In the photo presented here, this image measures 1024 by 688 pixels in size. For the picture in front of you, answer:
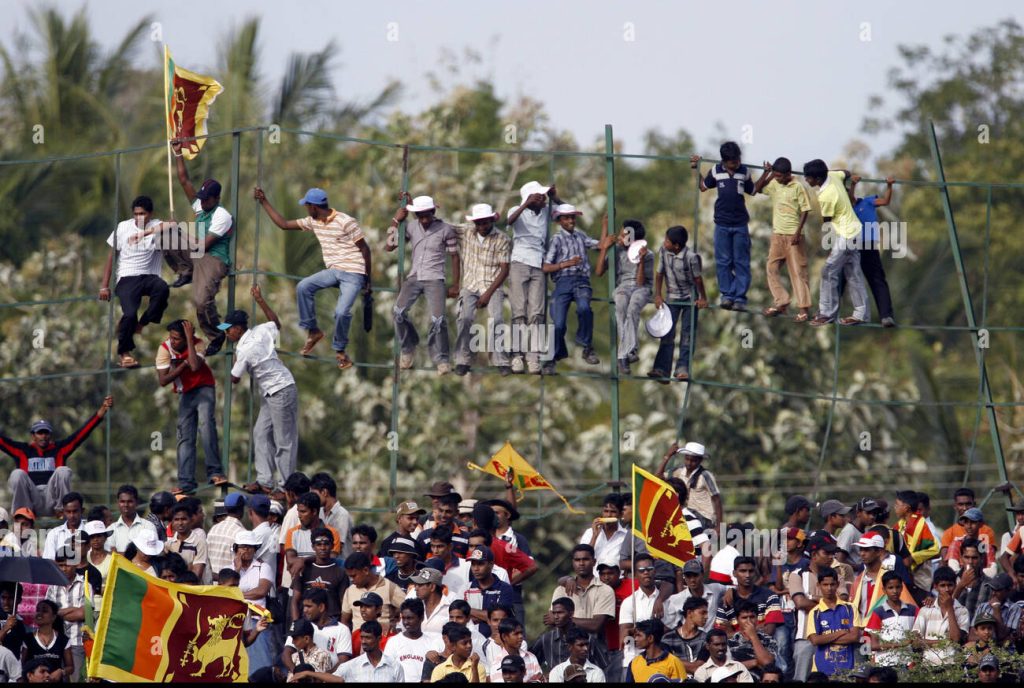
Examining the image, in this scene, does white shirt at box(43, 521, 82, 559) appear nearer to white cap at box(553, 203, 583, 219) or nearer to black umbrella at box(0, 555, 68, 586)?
black umbrella at box(0, 555, 68, 586)

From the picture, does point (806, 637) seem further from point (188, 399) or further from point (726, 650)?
point (188, 399)

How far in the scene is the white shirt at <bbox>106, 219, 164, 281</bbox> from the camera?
22125 millimetres

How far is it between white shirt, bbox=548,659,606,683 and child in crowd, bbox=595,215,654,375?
444 cm

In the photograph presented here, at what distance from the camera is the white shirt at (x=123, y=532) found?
19.8 m

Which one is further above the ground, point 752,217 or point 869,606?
point 752,217

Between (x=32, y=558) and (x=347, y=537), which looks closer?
(x=32, y=558)

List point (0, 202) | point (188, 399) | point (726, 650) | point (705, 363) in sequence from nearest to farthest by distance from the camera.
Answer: point (726, 650) → point (188, 399) → point (705, 363) → point (0, 202)

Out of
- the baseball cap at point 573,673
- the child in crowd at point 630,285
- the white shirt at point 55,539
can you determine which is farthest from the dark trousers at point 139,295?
the baseball cap at point 573,673

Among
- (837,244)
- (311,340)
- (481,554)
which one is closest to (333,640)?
(481,554)

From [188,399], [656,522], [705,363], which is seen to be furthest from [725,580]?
[705,363]

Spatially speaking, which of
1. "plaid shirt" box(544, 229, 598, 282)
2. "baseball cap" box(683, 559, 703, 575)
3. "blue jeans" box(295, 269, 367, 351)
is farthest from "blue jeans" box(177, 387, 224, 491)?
"baseball cap" box(683, 559, 703, 575)

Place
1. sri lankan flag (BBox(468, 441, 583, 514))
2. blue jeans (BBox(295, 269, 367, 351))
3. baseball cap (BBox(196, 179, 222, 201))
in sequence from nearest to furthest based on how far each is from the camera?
sri lankan flag (BBox(468, 441, 583, 514)) < baseball cap (BBox(196, 179, 222, 201)) < blue jeans (BBox(295, 269, 367, 351))

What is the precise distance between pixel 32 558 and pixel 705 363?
48.6ft

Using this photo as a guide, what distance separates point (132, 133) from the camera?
3803cm
